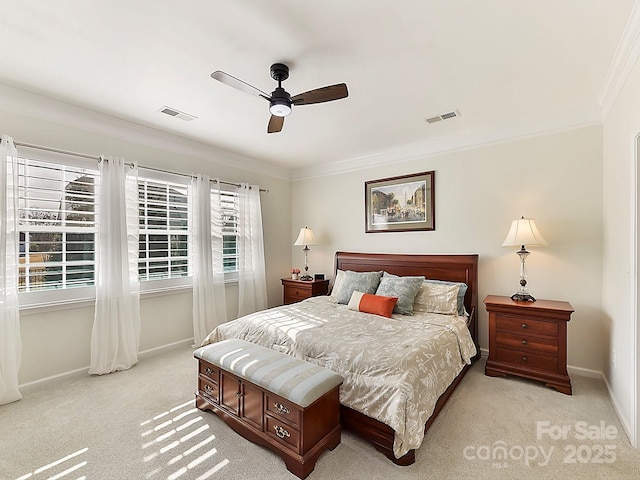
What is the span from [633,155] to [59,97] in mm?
4831

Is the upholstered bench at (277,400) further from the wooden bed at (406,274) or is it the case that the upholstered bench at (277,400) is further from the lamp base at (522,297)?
the lamp base at (522,297)

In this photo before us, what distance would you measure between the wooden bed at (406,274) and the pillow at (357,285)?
18.5 inches

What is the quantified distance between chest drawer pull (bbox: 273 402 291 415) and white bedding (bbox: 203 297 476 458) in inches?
17.5

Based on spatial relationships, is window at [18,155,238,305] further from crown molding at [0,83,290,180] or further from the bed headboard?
the bed headboard

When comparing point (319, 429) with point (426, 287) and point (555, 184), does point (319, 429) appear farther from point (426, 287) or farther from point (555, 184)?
point (555, 184)

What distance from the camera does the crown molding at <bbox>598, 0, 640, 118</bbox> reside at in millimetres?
1886

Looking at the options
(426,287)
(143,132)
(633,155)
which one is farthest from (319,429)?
(143,132)

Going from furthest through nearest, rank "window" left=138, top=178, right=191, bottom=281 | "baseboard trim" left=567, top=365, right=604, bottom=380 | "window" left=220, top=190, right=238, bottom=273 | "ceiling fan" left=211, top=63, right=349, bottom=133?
"window" left=220, top=190, right=238, bottom=273 < "window" left=138, top=178, right=191, bottom=281 < "baseboard trim" left=567, top=365, right=604, bottom=380 < "ceiling fan" left=211, top=63, right=349, bottom=133

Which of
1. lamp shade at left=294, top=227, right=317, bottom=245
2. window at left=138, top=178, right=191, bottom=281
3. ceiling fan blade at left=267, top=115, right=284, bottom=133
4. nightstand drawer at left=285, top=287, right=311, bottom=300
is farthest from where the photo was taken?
lamp shade at left=294, top=227, right=317, bottom=245

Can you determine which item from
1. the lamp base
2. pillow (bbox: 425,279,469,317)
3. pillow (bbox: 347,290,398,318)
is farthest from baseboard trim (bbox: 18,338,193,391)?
the lamp base

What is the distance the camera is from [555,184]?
323cm

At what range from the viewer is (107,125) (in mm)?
3314

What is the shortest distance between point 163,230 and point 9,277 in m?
1.50

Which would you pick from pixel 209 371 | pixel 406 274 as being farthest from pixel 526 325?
pixel 209 371
